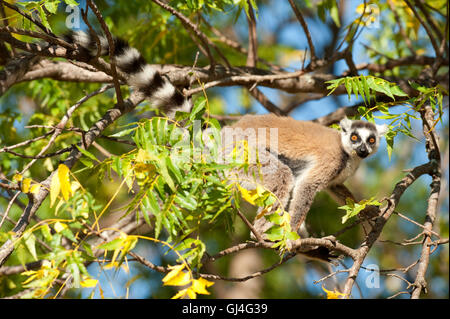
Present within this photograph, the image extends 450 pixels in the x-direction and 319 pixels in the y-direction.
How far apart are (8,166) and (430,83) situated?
15.4 ft

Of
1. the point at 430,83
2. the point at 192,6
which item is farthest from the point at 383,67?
the point at 192,6

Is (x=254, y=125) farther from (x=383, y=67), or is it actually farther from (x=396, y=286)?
(x=396, y=286)

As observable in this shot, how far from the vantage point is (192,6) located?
3904mm

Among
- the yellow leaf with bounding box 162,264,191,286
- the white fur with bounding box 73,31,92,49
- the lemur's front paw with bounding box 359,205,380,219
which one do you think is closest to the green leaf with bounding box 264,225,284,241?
the yellow leaf with bounding box 162,264,191,286

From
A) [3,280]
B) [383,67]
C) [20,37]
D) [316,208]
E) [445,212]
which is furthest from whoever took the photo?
[445,212]

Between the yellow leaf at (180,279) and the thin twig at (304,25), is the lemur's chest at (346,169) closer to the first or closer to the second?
the thin twig at (304,25)

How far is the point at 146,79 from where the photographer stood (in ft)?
15.1

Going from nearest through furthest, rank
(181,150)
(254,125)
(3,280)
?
(181,150)
(3,280)
(254,125)

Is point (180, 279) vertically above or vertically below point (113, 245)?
below

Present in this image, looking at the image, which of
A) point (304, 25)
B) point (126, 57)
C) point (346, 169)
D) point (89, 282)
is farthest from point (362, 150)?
point (89, 282)

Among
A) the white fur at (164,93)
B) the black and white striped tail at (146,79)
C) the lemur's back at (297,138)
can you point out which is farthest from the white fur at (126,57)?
the lemur's back at (297,138)

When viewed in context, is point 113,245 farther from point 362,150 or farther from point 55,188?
point 362,150

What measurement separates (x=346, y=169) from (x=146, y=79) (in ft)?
8.43

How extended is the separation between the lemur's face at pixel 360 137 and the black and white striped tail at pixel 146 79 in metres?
2.02
